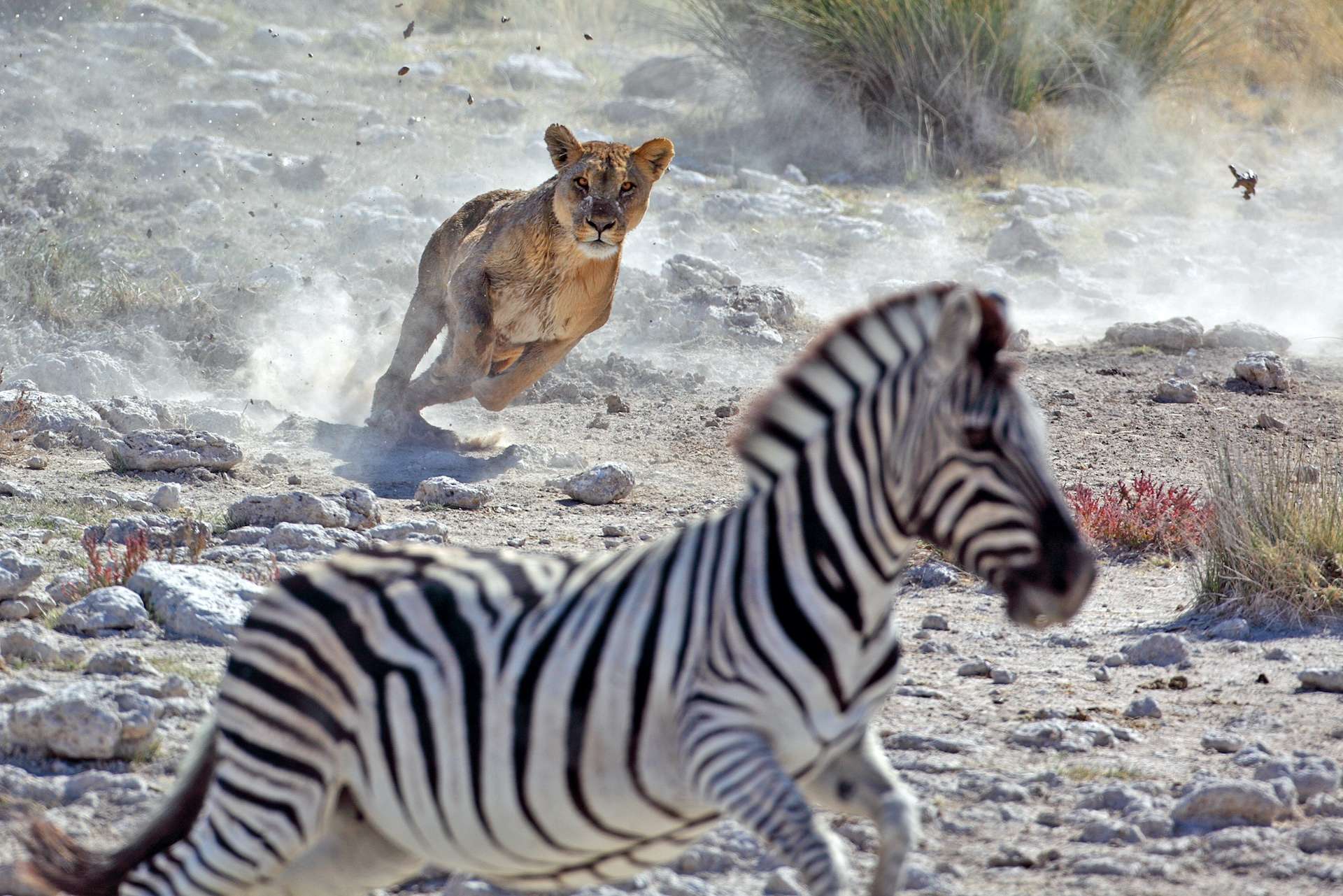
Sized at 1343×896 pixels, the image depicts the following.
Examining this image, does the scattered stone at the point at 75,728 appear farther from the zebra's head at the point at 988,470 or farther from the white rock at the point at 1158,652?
the white rock at the point at 1158,652

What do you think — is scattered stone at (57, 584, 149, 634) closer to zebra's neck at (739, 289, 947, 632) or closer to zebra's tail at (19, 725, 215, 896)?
zebra's tail at (19, 725, 215, 896)

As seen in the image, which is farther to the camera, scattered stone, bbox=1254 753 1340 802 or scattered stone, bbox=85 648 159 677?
scattered stone, bbox=85 648 159 677

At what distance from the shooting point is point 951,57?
18.4 m

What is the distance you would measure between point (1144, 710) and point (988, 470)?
3.14 metres

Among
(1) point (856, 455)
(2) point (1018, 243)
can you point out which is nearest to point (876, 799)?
(1) point (856, 455)

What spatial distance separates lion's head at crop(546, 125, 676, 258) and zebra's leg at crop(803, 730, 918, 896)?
7624 millimetres

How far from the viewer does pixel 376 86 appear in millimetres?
20594

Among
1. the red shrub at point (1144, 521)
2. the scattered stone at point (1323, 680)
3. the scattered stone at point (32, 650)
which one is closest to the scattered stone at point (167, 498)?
the scattered stone at point (32, 650)

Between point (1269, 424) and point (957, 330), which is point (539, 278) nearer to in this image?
point (1269, 424)

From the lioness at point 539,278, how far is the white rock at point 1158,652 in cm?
516

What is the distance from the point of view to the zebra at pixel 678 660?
3039 millimetres

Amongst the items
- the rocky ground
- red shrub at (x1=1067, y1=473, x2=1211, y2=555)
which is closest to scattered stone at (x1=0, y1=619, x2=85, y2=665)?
the rocky ground

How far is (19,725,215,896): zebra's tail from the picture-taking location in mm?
3643

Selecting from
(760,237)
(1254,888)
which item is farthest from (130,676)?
(760,237)
